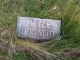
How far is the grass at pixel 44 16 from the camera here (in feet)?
9.43

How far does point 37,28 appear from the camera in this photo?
9.71ft

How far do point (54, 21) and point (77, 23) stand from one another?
23 cm

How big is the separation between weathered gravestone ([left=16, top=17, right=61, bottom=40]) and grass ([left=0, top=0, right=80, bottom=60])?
0.05 meters

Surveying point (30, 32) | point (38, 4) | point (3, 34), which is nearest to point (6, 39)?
point (3, 34)

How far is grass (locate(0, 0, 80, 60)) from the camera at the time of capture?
2.87m

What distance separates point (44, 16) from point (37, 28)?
153mm

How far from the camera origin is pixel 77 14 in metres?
2.97

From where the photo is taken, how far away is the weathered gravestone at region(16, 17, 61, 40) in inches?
116

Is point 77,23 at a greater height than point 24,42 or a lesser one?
greater

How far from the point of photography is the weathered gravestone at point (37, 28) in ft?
9.68

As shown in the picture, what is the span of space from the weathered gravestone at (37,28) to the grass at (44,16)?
0.17 ft

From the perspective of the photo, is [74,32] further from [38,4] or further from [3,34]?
[3,34]

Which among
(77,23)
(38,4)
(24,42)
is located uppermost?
(38,4)

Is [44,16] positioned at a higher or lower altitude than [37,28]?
higher
